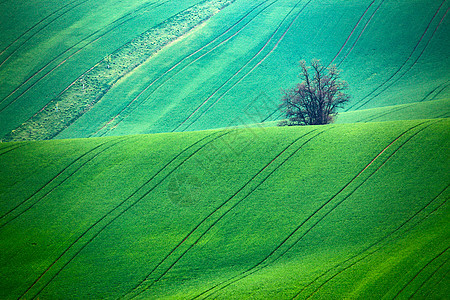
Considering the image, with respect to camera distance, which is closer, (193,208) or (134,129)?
(193,208)

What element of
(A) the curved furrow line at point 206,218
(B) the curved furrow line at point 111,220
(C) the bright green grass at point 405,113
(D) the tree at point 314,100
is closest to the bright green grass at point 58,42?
(B) the curved furrow line at point 111,220

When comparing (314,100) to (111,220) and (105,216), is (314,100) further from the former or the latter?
(105,216)

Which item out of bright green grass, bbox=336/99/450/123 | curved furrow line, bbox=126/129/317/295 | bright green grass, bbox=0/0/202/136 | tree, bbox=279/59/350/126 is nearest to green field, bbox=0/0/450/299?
curved furrow line, bbox=126/129/317/295

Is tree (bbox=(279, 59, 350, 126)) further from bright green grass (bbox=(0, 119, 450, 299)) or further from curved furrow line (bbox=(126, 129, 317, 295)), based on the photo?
curved furrow line (bbox=(126, 129, 317, 295))

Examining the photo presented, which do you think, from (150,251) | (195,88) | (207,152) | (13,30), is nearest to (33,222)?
(150,251)

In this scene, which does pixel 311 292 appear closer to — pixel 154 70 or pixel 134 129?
pixel 134 129

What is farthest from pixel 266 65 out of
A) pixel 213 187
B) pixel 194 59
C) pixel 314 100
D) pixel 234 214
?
pixel 234 214

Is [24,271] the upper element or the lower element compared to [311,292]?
upper
